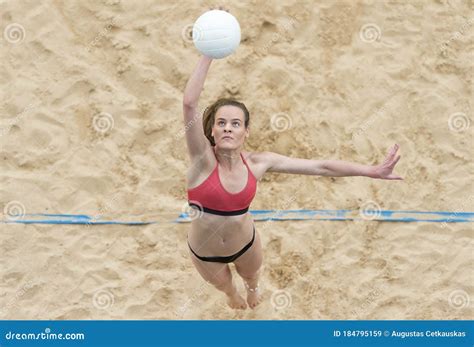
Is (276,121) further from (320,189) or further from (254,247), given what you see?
(254,247)

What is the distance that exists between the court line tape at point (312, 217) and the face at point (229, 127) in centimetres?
187

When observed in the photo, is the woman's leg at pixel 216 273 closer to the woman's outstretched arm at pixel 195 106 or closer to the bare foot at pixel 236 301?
the bare foot at pixel 236 301

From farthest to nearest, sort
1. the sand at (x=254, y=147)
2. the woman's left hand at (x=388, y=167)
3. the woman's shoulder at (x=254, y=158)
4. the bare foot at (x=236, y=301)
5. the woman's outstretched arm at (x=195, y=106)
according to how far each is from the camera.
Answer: the sand at (x=254, y=147), the bare foot at (x=236, y=301), the woman's shoulder at (x=254, y=158), the woman's left hand at (x=388, y=167), the woman's outstretched arm at (x=195, y=106)

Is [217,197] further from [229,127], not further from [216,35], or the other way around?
[216,35]

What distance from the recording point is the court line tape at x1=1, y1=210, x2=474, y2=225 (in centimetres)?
589

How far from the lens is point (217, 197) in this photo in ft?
13.8

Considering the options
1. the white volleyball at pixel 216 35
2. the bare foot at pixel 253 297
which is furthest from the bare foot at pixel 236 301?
the white volleyball at pixel 216 35

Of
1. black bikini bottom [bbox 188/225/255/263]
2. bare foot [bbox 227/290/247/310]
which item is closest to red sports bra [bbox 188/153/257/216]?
black bikini bottom [bbox 188/225/255/263]

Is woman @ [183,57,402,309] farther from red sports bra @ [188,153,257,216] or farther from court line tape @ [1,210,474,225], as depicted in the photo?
court line tape @ [1,210,474,225]

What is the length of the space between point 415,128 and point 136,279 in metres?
2.25

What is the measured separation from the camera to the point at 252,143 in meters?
6.15

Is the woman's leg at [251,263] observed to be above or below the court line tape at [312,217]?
above

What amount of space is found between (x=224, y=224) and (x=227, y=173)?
259mm

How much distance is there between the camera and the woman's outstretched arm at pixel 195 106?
3754 mm
